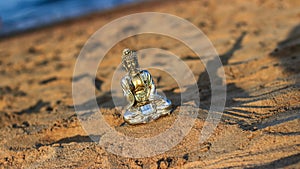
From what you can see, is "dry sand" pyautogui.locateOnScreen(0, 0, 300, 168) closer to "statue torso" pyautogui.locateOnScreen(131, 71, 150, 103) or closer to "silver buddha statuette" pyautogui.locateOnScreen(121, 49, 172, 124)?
"silver buddha statuette" pyautogui.locateOnScreen(121, 49, 172, 124)

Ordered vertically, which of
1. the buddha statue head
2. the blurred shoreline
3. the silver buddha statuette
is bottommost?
the silver buddha statuette

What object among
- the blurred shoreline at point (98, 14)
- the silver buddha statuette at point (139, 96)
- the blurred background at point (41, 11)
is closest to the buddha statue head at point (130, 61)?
the silver buddha statuette at point (139, 96)

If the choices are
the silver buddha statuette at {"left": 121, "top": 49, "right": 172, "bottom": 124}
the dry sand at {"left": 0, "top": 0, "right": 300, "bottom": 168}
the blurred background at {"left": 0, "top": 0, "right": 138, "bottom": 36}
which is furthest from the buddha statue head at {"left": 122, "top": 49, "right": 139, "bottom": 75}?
the blurred background at {"left": 0, "top": 0, "right": 138, "bottom": 36}

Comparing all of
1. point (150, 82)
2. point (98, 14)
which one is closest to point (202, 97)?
point (150, 82)

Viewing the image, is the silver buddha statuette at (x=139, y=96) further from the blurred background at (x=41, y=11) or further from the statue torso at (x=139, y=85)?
the blurred background at (x=41, y=11)

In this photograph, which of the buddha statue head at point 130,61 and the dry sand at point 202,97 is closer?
the dry sand at point 202,97

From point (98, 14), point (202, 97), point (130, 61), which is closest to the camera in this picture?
point (130, 61)

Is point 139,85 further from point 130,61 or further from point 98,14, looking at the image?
point 98,14
